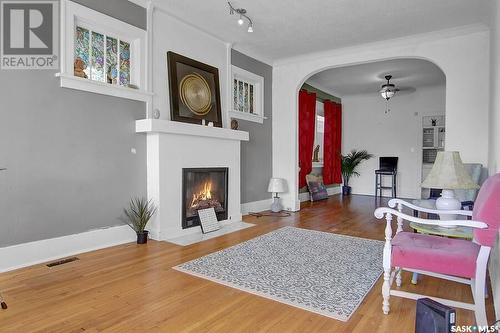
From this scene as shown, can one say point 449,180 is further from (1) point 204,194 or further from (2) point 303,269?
(1) point 204,194

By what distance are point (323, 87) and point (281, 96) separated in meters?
2.47

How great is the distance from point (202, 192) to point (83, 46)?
2.28 m

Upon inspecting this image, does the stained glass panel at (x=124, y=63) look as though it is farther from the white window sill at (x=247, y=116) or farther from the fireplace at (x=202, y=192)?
the white window sill at (x=247, y=116)

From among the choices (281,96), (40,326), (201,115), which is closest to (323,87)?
(281,96)

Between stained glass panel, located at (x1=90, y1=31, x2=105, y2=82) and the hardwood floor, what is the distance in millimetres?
1937

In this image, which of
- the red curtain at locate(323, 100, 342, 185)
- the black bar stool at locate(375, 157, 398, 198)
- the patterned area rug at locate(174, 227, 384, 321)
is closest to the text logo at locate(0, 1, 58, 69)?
the patterned area rug at locate(174, 227, 384, 321)

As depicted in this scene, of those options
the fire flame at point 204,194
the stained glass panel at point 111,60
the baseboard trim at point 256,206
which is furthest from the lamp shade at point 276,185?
the stained glass panel at point 111,60

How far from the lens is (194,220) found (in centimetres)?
425

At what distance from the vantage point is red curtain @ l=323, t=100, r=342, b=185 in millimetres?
8327

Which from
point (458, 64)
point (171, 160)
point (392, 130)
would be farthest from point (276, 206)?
point (392, 130)

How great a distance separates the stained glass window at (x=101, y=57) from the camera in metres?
3.30

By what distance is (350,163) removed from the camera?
29.0 ft

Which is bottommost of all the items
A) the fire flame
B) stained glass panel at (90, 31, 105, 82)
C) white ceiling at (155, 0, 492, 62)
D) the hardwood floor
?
the hardwood floor

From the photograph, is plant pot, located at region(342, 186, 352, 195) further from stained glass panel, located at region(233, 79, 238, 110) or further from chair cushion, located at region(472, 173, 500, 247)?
chair cushion, located at region(472, 173, 500, 247)
